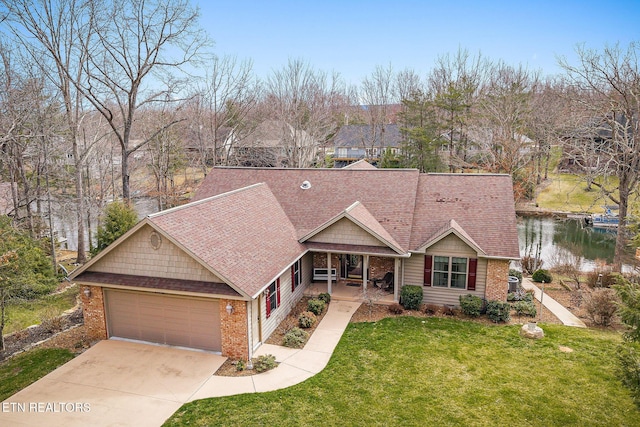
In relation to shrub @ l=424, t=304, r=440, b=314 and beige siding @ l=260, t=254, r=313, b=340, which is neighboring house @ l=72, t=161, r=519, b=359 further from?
shrub @ l=424, t=304, r=440, b=314

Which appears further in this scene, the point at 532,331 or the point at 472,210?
the point at 472,210

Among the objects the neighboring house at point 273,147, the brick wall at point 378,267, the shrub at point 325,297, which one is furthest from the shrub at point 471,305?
the neighboring house at point 273,147

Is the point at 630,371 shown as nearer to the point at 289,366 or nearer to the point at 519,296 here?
the point at 289,366

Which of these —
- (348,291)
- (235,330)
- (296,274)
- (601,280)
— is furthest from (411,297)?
(601,280)

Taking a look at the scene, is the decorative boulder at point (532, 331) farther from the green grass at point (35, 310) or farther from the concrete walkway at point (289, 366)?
the green grass at point (35, 310)

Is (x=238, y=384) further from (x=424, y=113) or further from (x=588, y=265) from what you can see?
(x=424, y=113)

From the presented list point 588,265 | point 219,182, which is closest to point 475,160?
point 588,265
